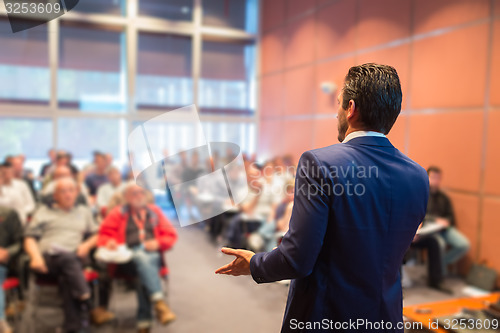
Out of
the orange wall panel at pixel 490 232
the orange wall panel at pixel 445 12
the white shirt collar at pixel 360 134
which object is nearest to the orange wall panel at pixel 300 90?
the orange wall panel at pixel 445 12

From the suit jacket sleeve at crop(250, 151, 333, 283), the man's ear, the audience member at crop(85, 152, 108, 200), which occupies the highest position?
the man's ear

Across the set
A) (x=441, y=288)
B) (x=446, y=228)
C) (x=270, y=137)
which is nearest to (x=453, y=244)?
(x=446, y=228)

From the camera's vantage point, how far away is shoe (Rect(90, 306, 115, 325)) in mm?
2867

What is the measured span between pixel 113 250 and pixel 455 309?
2.19m

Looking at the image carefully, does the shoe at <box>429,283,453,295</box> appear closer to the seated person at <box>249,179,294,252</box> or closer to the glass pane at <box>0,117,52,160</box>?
the seated person at <box>249,179,294,252</box>

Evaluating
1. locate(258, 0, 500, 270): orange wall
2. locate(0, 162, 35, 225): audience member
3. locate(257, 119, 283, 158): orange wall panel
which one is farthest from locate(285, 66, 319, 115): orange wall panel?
locate(0, 162, 35, 225): audience member

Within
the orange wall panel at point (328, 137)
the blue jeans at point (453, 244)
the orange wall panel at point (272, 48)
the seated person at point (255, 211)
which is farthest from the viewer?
the orange wall panel at point (272, 48)

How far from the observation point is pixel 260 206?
194 centimetres

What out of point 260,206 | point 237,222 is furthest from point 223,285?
point 260,206

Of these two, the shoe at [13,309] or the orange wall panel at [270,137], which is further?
the orange wall panel at [270,137]

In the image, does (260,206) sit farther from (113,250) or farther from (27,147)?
(27,147)

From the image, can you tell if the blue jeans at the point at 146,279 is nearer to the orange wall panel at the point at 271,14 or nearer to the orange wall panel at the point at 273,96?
the orange wall panel at the point at 271,14

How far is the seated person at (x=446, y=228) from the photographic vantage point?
3822mm

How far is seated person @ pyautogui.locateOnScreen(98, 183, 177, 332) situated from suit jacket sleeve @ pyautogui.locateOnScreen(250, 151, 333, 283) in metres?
2.06
